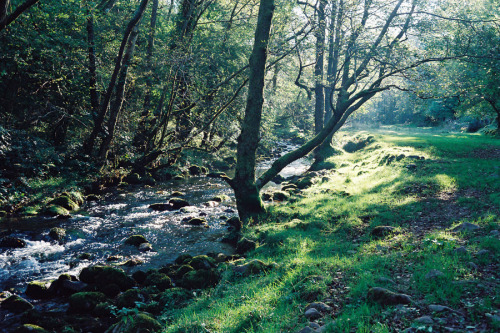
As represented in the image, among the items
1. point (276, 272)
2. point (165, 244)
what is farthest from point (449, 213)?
point (165, 244)

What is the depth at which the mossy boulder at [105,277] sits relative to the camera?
6.56 m

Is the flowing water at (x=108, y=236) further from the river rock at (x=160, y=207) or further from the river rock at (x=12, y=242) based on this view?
the river rock at (x=160, y=207)

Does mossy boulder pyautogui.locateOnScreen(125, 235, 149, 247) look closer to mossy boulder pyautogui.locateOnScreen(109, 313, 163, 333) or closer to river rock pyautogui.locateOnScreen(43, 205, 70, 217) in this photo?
river rock pyautogui.locateOnScreen(43, 205, 70, 217)

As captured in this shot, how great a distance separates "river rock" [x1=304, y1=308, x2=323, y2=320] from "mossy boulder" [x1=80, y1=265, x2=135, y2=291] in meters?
4.21

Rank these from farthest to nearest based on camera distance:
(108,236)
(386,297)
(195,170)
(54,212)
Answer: (195,170)
(54,212)
(108,236)
(386,297)

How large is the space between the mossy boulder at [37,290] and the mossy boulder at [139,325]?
2377mm

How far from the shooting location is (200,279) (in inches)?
261

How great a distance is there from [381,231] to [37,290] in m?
7.28

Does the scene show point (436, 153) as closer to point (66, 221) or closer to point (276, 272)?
point (276, 272)

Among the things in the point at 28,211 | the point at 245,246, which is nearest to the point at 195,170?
the point at 28,211

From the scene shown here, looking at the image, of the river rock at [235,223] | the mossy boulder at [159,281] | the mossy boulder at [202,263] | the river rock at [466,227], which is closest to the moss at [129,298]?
the mossy boulder at [159,281]

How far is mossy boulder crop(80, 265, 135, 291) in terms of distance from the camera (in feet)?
21.5

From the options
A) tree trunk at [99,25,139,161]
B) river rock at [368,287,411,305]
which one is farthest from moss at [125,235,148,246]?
tree trunk at [99,25,139,161]

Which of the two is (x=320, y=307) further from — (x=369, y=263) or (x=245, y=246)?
(x=245, y=246)
